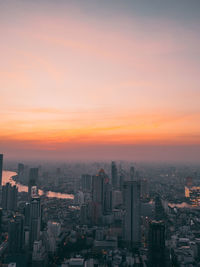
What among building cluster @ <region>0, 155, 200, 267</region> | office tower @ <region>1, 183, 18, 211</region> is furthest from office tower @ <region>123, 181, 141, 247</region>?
office tower @ <region>1, 183, 18, 211</region>

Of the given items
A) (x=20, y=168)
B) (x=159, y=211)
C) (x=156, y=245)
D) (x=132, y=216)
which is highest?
(x=20, y=168)

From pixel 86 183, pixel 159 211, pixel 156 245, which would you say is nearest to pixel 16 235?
pixel 156 245

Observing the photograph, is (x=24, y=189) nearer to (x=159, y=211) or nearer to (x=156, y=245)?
(x=159, y=211)

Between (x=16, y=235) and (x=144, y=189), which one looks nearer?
(x=16, y=235)

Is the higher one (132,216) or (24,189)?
(132,216)

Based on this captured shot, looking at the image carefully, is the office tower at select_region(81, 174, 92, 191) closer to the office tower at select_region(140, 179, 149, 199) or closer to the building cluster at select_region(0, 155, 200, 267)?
the building cluster at select_region(0, 155, 200, 267)

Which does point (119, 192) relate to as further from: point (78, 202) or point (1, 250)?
point (1, 250)

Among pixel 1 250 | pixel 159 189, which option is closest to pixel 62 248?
pixel 1 250
